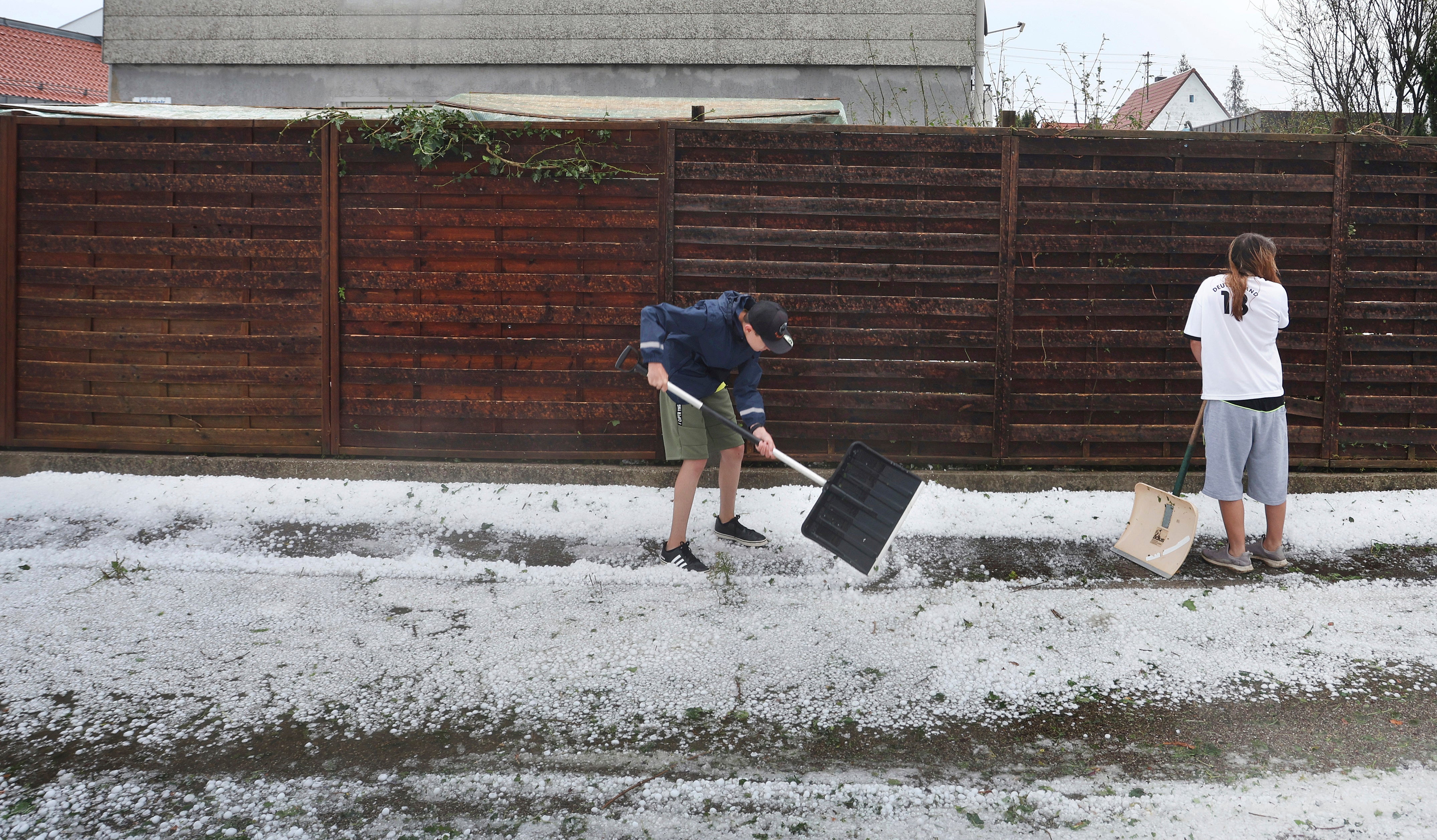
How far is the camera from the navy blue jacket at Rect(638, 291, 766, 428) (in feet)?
14.9

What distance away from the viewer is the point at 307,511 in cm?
543

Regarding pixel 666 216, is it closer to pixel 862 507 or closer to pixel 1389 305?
pixel 862 507

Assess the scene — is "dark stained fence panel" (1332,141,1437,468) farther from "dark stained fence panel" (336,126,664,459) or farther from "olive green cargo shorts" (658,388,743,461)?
"dark stained fence panel" (336,126,664,459)

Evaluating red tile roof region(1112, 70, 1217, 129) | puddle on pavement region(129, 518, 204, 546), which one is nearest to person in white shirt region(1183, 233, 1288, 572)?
puddle on pavement region(129, 518, 204, 546)

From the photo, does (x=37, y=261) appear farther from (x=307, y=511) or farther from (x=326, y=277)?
(x=307, y=511)

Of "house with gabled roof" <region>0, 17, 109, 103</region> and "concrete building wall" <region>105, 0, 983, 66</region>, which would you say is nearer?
"concrete building wall" <region>105, 0, 983, 66</region>

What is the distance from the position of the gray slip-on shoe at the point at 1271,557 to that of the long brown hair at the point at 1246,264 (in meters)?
1.33

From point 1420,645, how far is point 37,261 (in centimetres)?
827

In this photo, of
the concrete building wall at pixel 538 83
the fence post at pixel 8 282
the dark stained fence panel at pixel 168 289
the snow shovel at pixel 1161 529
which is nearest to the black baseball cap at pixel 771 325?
the snow shovel at pixel 1161 529

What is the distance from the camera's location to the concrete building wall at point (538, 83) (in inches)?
400

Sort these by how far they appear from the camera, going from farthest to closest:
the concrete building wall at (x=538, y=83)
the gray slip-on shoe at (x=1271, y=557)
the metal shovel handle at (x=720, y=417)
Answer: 1. the concrete building wall at (x=538, y=83)
2. the gray slip-on shoe at (x=1271, y=557)
3. the metal shovel handle at (x=720, y=417)

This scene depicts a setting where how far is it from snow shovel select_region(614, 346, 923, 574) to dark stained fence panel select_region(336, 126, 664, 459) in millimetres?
→ 1787

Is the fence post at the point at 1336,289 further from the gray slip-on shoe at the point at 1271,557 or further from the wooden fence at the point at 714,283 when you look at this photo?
the gray slip-on shoe at the point at 1271,557

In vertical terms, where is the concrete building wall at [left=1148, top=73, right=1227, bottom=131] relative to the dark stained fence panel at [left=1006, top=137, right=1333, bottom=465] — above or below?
above
